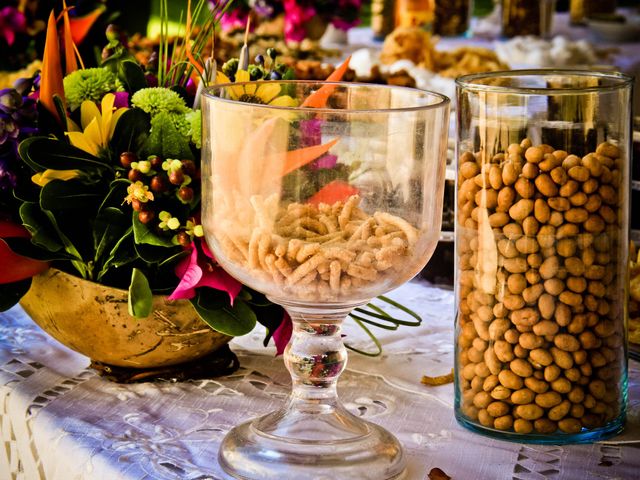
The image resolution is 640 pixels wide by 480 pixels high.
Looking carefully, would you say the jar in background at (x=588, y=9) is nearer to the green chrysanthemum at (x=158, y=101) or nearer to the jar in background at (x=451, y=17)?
the jar in background at (x=451, y=17)

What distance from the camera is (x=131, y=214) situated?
68cm

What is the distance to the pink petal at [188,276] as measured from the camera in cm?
64

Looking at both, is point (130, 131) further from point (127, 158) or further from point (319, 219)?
point (319, 219)

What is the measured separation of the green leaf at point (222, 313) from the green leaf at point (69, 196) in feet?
0.33

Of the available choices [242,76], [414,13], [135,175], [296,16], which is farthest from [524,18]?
[135,175]

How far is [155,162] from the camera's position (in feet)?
2.12

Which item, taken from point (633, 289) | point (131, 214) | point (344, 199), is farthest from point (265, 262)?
point (633, 289)

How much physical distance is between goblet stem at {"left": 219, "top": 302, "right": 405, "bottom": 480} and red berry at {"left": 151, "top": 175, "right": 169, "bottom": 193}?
0.13 m

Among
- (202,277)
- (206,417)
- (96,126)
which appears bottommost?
(206,417)

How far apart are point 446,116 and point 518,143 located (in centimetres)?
6

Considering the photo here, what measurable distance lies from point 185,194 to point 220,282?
6 cm

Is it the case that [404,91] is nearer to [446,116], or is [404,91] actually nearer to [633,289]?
[446,116]

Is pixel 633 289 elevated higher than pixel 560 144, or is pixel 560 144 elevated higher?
pixel 560 144

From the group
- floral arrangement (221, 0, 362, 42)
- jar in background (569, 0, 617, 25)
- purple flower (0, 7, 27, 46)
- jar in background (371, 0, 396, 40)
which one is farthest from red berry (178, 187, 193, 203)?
jar in background (569, 0, 617, 25)
